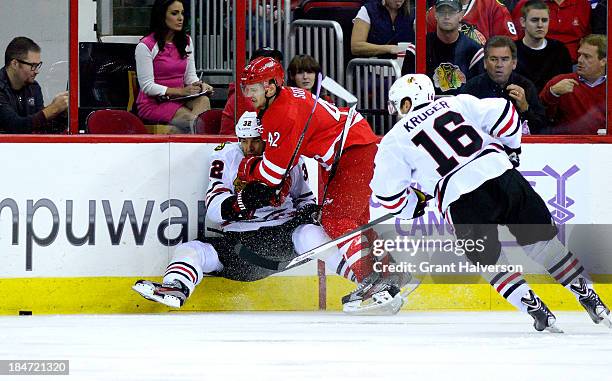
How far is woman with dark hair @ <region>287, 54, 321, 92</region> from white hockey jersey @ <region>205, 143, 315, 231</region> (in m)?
0.38

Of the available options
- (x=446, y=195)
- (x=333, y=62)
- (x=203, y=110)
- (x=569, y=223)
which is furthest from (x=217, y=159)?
(x=569, y=223)

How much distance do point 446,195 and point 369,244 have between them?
0.74m

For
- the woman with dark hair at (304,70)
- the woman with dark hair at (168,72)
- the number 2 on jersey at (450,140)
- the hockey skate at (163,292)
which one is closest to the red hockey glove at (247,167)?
the woman with dark hair at (168,72)

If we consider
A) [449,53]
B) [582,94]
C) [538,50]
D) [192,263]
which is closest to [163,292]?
[192,263]

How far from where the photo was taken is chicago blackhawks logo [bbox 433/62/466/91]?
6457 mm

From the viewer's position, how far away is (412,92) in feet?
18.8

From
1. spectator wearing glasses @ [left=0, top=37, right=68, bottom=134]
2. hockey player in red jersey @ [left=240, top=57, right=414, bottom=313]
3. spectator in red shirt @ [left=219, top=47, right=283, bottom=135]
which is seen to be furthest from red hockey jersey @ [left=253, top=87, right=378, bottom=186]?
spectator wearing glasses @ [left=0, top=37, right=68, bottom=134]

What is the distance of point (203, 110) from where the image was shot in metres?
6.37

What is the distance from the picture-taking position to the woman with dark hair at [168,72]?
624cm

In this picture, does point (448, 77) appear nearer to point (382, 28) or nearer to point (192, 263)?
point (382, 28)

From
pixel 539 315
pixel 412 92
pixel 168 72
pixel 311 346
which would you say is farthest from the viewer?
pixel 168 72

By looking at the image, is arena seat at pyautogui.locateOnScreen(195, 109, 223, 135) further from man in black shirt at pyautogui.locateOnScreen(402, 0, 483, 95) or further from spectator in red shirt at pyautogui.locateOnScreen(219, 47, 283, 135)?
man in black shirt at pyautogui.locateOnScreen(402, 0, 483, 95)

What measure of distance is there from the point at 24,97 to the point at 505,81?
2318mm

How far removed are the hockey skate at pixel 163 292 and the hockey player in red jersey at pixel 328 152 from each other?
649mm
